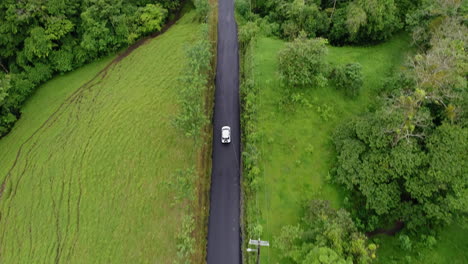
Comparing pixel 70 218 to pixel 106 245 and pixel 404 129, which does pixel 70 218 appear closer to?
pixel 106 245

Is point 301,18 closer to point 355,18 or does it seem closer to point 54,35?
point 355,18

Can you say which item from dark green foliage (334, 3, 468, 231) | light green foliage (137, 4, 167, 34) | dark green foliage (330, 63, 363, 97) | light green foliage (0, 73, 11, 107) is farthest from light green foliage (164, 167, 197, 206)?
light green foliage (137, 4, 167, 34)

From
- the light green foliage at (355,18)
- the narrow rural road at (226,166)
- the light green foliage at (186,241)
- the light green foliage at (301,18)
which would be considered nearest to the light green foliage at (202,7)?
the narrow rural road at (226,166)

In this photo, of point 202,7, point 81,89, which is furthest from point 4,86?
point 202,7

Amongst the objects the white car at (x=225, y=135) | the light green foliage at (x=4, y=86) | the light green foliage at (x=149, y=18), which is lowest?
the white car at (x=225, y=135)

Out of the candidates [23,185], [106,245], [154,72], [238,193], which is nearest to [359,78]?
[238,193]

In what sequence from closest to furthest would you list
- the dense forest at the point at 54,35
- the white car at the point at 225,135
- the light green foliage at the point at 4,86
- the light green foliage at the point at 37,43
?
the white car at the point at 225,135, the light green foliage at the point at 4,86, the dense forest at the point at 54,35, the light green foliage at the point at 37,43

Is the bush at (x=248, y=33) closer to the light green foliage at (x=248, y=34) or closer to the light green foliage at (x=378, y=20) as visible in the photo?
the light green foliage at (x=248, y=34)
